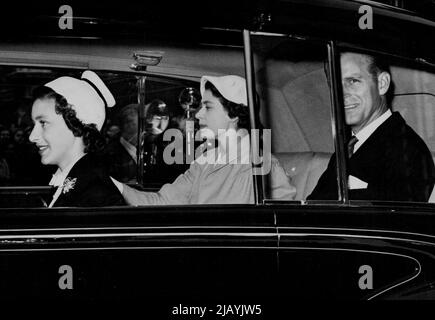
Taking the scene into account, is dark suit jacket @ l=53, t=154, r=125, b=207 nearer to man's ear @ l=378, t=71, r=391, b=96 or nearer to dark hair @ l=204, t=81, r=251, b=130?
dark hair @ l=204, t=81, r=251, b=130

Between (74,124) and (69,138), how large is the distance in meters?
0.07

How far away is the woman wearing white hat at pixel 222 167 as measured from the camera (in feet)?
10.7

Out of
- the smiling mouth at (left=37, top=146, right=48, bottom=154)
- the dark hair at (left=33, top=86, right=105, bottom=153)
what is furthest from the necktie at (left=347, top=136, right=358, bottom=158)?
the smiling mouth at (left=37, top=146, right=48, bottom=154)

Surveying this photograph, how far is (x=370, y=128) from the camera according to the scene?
3.38 m

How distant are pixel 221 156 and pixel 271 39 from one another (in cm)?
59

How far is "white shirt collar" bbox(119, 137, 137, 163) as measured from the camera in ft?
12.0

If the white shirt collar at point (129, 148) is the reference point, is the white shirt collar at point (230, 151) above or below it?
below

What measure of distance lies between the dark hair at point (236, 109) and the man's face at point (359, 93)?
450 mm

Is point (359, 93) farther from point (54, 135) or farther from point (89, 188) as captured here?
point (54, 135)

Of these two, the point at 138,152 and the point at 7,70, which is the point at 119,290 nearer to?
the point at 138,152

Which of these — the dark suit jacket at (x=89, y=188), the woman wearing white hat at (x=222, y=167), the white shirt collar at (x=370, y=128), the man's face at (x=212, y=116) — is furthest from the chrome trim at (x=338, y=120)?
the dark suit jacket at (x=89, y=188)

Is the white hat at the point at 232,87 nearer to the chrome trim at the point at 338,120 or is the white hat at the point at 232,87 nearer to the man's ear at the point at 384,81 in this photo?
the chrome trim at the point at 338,120

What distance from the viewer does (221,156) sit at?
3426 mm

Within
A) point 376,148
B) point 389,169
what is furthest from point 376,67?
point 389,169
